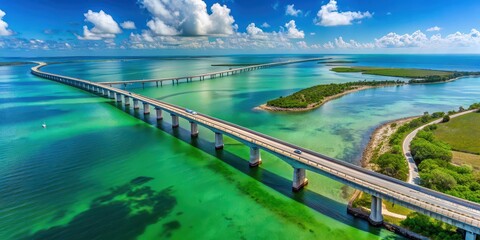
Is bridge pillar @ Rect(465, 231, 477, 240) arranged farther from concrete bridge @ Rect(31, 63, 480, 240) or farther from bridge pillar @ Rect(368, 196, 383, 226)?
bridge pillar @ Rect(368, 196, 383, 226)

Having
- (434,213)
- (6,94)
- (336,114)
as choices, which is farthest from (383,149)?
(6,94)

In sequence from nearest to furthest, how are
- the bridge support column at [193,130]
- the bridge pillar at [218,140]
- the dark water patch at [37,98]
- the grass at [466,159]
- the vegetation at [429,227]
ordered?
the vegetation at [429,227], the grass at [466,159], the bridge pillar at [218,140], the bridge support column at [193,130], the dark water patch at [37,98]

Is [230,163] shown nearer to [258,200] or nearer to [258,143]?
[258,143]

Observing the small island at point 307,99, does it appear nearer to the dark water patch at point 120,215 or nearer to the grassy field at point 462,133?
the grassy field at point 462,133

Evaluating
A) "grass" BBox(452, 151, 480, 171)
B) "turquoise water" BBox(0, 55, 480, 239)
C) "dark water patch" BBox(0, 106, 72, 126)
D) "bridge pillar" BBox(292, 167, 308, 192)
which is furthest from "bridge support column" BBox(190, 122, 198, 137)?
"dark water patch" BBox(0, 106, 72, 126)

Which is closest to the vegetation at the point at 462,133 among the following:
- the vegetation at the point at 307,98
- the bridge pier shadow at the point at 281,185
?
the bridge pier shadow at the point at 281,185
